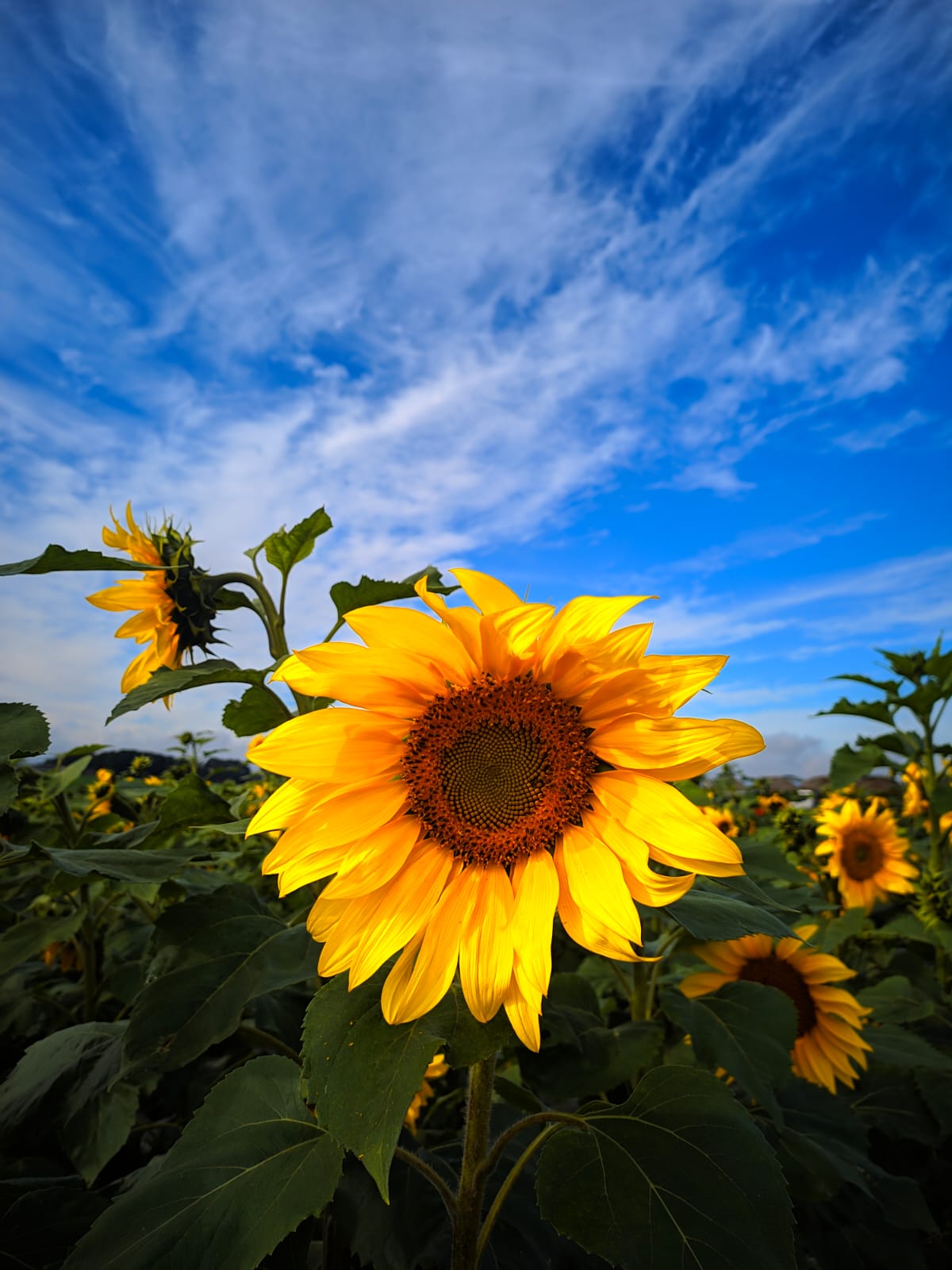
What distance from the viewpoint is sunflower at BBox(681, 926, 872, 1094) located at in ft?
9.51

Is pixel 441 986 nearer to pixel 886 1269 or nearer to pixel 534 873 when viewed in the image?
pixel 534 873

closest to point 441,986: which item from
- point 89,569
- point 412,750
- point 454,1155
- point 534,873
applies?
point 534,873

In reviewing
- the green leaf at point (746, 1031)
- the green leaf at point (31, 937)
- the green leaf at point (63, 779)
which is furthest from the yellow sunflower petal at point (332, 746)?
the green leaf at point (63, 779)

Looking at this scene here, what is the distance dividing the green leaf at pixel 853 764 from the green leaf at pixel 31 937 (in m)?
3.20

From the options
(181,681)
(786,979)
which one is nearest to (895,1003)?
(786,979)

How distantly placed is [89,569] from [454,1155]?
1.60 meters

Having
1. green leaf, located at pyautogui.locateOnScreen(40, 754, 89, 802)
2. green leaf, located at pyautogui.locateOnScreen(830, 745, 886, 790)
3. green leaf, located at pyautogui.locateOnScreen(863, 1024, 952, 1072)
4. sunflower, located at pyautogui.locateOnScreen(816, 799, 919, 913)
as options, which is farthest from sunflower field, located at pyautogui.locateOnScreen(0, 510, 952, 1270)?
sunflower, located at pyautogui.locateOnScreen(816, 799, 919, 913)

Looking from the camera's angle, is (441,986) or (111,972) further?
(111,972)

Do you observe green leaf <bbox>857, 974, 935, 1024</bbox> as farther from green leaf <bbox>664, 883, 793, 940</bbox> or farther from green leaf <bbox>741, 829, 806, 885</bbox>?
green leaf <bbox>664, 883, 793, 940</bbox>

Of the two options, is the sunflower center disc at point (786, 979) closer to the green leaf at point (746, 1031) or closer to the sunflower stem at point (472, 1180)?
the green leaf at point (746, 1031)

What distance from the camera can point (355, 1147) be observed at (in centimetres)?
112

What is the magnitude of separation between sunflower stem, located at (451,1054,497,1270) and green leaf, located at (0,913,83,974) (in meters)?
1.37

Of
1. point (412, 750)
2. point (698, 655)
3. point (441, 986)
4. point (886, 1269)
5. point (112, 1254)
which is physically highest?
point (698, 655)

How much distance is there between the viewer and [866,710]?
3.70 metres
